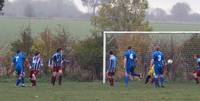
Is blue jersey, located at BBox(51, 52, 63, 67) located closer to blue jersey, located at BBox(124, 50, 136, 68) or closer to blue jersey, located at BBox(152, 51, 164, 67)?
blue jersey, located at BBox(124, 50, 136, 68)

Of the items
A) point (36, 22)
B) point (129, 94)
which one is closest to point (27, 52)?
point (129, 94)

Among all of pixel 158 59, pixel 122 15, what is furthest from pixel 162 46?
pixel 158 59

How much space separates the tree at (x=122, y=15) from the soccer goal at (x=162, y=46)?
5551 millimetres

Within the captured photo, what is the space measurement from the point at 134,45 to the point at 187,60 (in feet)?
11.2

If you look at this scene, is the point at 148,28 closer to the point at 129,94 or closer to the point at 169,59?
the point at 169,59

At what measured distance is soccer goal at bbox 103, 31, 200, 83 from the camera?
37.2m

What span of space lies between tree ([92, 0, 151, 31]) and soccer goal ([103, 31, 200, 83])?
5551mm

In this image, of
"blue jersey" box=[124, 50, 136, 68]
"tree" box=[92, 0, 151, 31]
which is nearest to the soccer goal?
"blue jersey" box=[124, 50, 136, 68]

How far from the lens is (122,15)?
44500mm

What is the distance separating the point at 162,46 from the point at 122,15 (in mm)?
6735

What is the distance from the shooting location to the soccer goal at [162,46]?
3719cm

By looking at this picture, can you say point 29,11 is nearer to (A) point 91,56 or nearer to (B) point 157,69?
(A) point 91,56

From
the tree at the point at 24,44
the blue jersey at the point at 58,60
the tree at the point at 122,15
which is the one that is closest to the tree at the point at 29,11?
the tree at the point at 122,15

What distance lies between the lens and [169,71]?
123 feet
